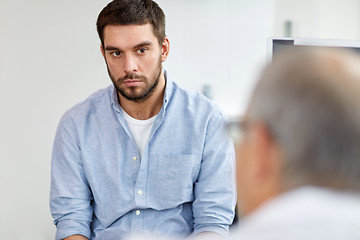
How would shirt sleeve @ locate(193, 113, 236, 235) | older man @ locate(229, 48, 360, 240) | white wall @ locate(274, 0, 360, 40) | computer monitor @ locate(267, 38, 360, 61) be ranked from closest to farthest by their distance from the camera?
1. older man @ locate(229, 48, 360, 240)
2. shirt sleeve @ locate(193, 113, 236, 235)
3. computer monitor @ locate(267, 38, 360, 61)
4. white wall @ locate(274, 0, 360, 40)

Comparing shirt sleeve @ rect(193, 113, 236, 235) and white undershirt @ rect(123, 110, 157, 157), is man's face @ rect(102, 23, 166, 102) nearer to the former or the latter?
white undershirt @ rect(123, 110, 157, 157)

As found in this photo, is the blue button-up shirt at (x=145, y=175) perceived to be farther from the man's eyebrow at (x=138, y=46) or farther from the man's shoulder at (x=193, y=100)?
the man's eyebrow at (x=138, y=46)

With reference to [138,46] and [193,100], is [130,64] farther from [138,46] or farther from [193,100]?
[193,100]

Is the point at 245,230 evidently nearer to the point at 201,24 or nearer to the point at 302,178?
the point at 302,178

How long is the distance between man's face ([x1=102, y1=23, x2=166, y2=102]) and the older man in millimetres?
1107

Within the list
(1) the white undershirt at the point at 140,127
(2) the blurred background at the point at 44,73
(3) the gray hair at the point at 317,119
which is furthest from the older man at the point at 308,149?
(2) the blurred background at the point at 44,73

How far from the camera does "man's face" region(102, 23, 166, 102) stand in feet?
5.65

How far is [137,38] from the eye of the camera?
1.72 metres

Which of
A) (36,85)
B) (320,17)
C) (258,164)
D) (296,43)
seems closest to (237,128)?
(258,164)

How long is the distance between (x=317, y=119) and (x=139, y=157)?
1172mm

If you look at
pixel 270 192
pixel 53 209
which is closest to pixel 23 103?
pixel 53 209

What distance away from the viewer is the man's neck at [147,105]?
1781 mm

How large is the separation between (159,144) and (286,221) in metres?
1.15

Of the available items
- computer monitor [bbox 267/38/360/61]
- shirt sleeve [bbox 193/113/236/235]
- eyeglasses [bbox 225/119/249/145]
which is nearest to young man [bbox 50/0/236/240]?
shirt sleeve [bbox 193/113/236/235]
